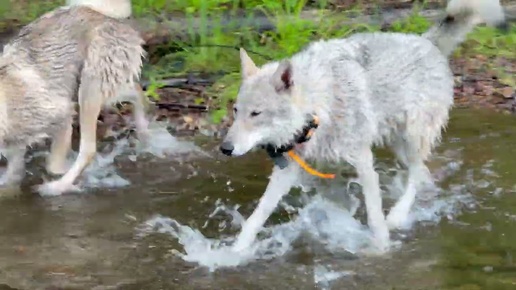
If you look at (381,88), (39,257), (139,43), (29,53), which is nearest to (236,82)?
(139,43)

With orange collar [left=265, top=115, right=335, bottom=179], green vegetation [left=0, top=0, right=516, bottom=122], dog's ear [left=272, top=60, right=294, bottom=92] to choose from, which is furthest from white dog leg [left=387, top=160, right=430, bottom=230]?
green vegetation [left=0, top=0, right=516, bottom=122]

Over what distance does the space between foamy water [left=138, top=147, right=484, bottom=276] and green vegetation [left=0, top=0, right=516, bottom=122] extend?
2.58 m

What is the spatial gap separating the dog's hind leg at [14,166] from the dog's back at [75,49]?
1.71 feet

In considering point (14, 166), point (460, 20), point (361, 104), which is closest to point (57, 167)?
point (14, 166)

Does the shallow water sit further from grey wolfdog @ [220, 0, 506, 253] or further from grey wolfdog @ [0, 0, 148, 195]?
grey wolfdog @ [0, 0, 148, 195]

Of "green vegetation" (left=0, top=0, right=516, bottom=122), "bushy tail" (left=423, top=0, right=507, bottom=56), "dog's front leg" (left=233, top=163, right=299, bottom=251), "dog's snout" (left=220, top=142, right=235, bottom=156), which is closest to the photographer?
"dog's snout" (left=220, top=142, right=235, bottom=156)

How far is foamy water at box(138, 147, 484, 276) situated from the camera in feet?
16.8

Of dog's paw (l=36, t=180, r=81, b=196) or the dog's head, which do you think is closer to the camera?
the dog's head

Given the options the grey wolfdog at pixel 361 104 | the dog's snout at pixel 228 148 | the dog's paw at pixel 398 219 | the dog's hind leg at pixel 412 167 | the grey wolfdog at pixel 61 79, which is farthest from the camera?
the grey wolfdog at pixel 61 79

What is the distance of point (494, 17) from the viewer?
20.7 ft

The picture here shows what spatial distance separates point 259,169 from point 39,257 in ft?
7.09

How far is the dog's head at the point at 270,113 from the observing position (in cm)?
501

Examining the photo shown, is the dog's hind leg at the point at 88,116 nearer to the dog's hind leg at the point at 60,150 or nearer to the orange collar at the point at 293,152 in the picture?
the dog's hind leg at the point at 60,150

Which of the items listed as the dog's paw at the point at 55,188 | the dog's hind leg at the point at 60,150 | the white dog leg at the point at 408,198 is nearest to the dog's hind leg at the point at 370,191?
the white dog leg at the point at 408,198
